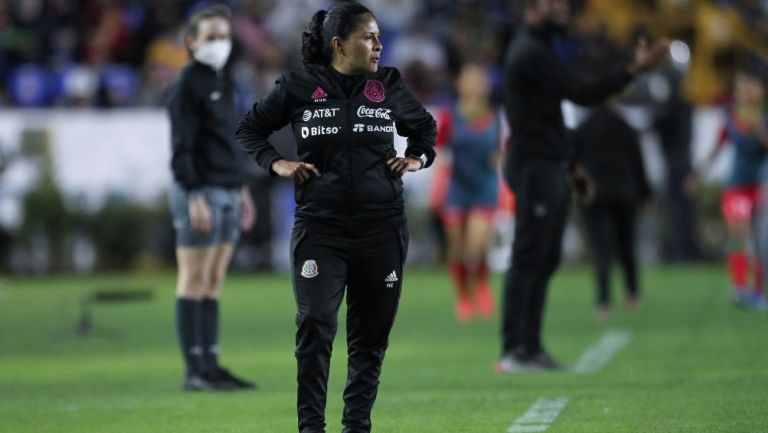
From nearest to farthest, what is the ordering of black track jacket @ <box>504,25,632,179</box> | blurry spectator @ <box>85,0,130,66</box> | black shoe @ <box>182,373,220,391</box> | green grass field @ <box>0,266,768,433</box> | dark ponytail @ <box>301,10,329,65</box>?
dark ponytail @ <box>301,10,329,65</box>
green grass field @ <box>0,266,768,433</box>
black shoe @ <box>182,373,220,391</box>
black track jacket @ <box>504,25,632,179</box>
blurry spectator @ <box>85,0,130,66</box>

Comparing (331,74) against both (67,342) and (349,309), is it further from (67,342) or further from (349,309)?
(67,342)

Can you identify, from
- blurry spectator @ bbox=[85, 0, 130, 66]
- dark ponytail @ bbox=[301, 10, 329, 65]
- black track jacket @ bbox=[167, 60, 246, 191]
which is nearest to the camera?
dark ponytail @ bbox=[301, 10, 329, 65]

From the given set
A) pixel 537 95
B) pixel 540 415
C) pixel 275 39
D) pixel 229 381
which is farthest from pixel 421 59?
pixel 540 415

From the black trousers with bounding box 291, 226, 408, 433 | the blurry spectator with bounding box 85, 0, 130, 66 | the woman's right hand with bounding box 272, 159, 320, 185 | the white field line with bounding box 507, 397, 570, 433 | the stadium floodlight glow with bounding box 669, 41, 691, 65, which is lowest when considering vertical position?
the white field line with bounding box 507, 397, 570, 433

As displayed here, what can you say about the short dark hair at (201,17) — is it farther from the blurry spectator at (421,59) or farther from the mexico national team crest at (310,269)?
the blurry spectator at (421,59)

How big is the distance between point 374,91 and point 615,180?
35.7ft

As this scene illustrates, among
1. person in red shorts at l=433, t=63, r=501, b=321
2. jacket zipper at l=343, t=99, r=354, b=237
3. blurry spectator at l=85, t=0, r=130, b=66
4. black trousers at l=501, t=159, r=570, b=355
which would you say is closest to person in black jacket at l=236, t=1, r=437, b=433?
jacket zipper at l=343, t=99, r=354, b=237

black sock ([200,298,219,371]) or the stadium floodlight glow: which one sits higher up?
the stadium floodlight glow

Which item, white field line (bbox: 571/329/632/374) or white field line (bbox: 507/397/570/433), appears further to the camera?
white field line (bbox: 571/329/632/374)

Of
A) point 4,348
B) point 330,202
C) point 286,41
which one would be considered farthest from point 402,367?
point 286,41

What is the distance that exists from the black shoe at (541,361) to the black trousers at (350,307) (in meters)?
4.30

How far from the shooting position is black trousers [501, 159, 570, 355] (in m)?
11.8

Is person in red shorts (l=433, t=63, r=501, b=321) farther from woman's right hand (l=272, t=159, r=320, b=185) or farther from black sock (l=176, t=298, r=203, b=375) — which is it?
woman's right hand (l=272, t=159, r=320, b=185)

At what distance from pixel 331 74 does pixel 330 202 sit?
1.97 feet
